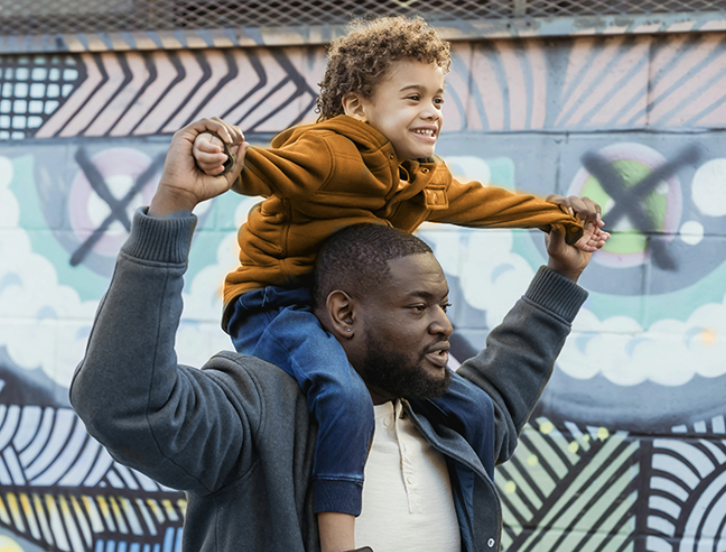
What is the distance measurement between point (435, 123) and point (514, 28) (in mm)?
1872

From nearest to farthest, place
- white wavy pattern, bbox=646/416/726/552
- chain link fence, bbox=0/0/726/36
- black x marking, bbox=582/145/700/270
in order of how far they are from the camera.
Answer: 1. white wavy pattern, bbox=646/416/726/552
2. black x marking, bbox=582/145/700/270
3. chain link fence, bbox=0/0/726/36

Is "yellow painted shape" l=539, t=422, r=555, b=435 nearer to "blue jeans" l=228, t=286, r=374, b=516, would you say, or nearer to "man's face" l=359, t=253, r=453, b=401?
"man's face" l=359, t=253, r=453, b=401

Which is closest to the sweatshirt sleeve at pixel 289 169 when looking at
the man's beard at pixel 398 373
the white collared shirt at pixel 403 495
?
the man's beard at pixel 398 373

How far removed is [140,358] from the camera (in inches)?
46.8

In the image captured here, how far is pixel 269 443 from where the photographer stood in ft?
4.71

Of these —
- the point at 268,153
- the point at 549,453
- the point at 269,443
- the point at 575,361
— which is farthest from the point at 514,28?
the point at 269,443

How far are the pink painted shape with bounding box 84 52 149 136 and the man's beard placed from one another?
8.49 feet

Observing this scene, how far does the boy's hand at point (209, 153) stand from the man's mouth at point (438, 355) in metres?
0.60

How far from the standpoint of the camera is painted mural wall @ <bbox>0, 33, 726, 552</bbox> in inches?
127

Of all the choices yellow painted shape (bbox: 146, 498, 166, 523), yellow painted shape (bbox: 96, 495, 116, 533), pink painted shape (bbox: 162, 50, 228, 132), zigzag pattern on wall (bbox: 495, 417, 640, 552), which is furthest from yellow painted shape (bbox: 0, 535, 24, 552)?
zigzag pattern on wall (bbox: 495, 417, 640, 552)

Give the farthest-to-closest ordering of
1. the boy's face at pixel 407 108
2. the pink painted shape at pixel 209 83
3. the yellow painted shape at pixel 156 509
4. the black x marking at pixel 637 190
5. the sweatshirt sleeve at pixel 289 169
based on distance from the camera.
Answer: the pink painted shape at pixel 209 83
the yellow painted shape at pixel 156 509
the black x marking at pixel 637 190
the boy's face at pixel 407 108
the sweatshirt sleeve at pixel 289 169

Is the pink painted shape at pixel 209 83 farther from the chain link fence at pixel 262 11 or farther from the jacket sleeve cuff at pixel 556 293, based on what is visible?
the jacket sleeve cuff at pixel 556 293

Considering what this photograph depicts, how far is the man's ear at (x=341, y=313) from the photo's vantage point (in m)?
1.63

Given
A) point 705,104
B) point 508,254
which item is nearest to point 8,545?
point 508,254
